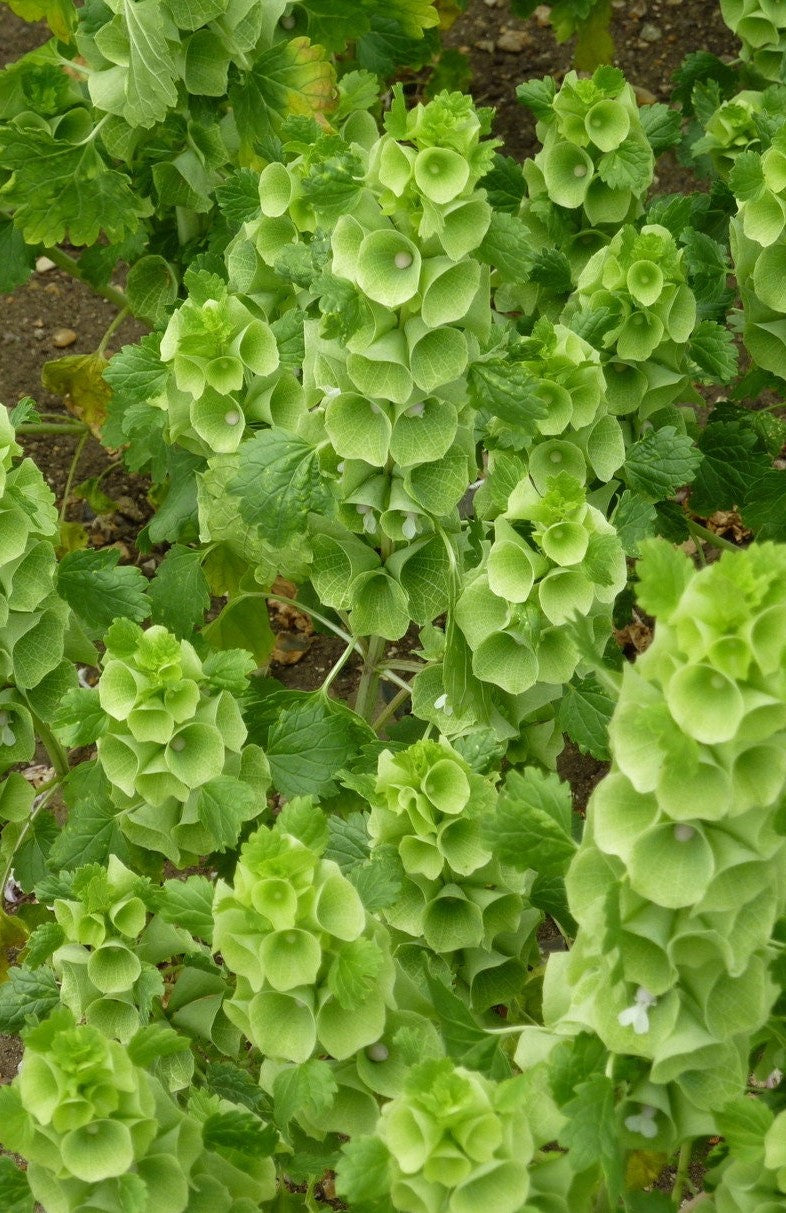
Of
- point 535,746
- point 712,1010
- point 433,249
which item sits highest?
point 433,249

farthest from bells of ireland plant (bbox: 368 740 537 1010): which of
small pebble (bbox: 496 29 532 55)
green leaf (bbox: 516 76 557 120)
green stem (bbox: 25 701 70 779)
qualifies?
small pebble (bbox: 496 29 532 55)

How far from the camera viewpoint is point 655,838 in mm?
1112

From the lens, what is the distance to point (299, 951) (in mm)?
1278

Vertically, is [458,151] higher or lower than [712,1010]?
higher

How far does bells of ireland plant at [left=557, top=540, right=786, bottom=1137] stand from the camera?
3.35ft

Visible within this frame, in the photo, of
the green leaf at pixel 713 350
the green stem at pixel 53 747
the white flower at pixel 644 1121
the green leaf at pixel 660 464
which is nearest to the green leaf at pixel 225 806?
the green stem at pixel 53 747

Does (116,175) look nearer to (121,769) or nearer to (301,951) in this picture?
(121,769)

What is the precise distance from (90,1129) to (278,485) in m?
0.76

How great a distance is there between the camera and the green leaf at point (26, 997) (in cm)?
163

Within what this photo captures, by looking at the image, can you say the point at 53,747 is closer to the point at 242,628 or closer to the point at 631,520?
the point at 242,628

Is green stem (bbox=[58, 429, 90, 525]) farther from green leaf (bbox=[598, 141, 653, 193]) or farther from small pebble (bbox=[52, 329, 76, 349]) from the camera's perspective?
green leaf (bbox=[598, 141, 653, 193])

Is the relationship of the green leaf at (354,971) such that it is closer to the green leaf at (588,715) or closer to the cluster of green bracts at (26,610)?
the green leaf at (588,715)

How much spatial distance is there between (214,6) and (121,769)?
1115mm

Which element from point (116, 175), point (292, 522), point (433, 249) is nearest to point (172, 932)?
point (292, 522)
